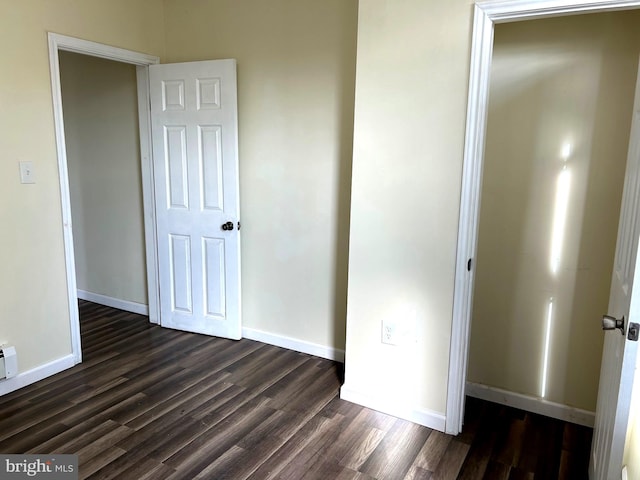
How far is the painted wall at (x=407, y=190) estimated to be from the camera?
2.19 meters

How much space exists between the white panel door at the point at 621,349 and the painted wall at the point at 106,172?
3497mm

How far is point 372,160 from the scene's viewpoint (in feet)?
8.01

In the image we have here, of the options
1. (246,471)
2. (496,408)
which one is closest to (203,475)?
(246,471)

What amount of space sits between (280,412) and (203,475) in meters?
0.61

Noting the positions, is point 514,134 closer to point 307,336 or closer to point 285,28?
point 285,28

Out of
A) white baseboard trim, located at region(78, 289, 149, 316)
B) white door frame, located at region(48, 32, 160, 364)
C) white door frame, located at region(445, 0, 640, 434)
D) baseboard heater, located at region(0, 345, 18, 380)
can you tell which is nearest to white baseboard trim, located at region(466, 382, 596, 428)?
white door frame, located at region(445, 0, 640, 434)

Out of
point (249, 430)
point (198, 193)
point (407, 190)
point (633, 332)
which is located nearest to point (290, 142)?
point (198, 193)

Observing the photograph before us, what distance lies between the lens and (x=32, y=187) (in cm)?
278

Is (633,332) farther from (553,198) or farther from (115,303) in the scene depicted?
(115,303)

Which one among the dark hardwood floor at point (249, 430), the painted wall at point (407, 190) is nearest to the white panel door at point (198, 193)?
the dark hardwood floor at point (249, 430)

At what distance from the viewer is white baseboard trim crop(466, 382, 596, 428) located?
246 cm

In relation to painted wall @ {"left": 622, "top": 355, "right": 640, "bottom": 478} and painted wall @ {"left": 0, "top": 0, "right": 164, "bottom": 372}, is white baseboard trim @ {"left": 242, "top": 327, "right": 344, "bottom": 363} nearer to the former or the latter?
painted wall @ {"left": 0, "top": 0, "right": 164, "bottom": 372}

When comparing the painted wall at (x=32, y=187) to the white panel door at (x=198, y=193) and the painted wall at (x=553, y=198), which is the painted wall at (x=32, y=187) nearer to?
the white panel door at (x=198, y=193)

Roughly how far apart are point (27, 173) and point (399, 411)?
104 inches
